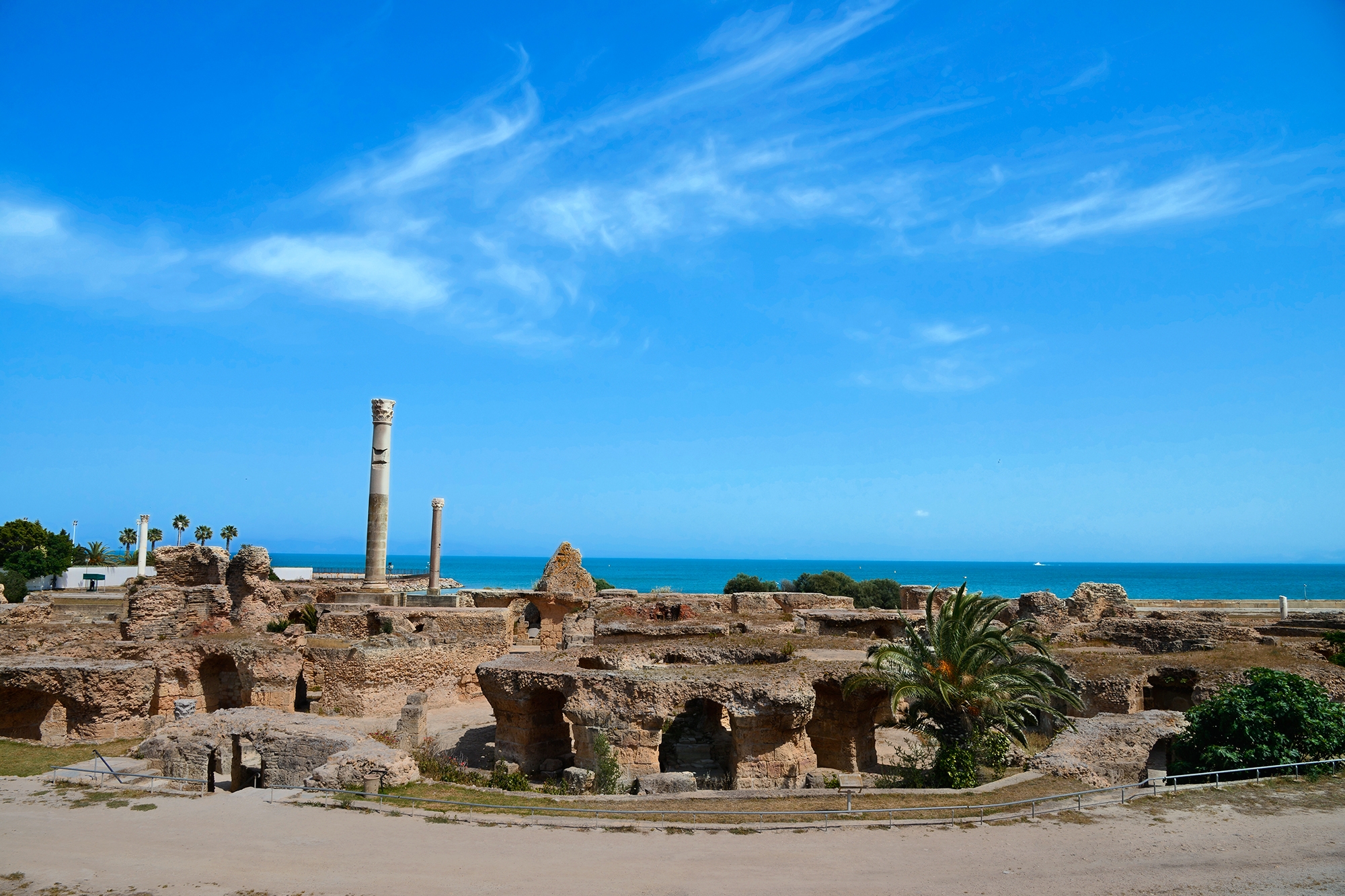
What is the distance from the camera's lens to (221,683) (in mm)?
23281

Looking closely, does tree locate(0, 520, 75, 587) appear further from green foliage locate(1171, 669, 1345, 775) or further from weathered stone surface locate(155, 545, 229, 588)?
green foliage locate(1171, 669, 1345, 775)

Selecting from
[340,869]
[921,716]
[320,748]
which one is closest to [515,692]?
[320,748]

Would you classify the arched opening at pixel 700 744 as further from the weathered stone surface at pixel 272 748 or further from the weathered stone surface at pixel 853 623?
the weathered stone surface at pixel 853 623

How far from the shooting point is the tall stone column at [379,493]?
36.0 meters

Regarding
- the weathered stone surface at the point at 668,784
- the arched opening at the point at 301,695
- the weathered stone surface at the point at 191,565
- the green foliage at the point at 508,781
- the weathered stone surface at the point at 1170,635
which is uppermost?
the weathered stone surface at the point at 191,565

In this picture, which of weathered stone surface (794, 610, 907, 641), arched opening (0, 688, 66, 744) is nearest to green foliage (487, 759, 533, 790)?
arched opening (0, 688, 66, 744)

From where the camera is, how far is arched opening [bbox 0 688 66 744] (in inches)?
746

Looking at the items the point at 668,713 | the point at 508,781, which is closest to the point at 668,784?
the point at 668,713

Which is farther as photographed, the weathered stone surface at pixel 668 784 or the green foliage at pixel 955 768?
the green foliage at pixel 955 768

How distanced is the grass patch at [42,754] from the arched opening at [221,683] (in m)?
3.67

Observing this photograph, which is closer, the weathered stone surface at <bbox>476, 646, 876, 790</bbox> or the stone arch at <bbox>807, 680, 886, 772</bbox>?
the weathered stone surface at <bbox>476, 646, 876, 790</bbox>

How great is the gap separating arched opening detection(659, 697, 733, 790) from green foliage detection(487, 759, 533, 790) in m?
2.85

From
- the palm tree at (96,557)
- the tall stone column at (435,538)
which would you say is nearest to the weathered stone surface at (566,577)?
the tall stone column at (435,538)

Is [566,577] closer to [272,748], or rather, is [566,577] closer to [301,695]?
[301,695]
